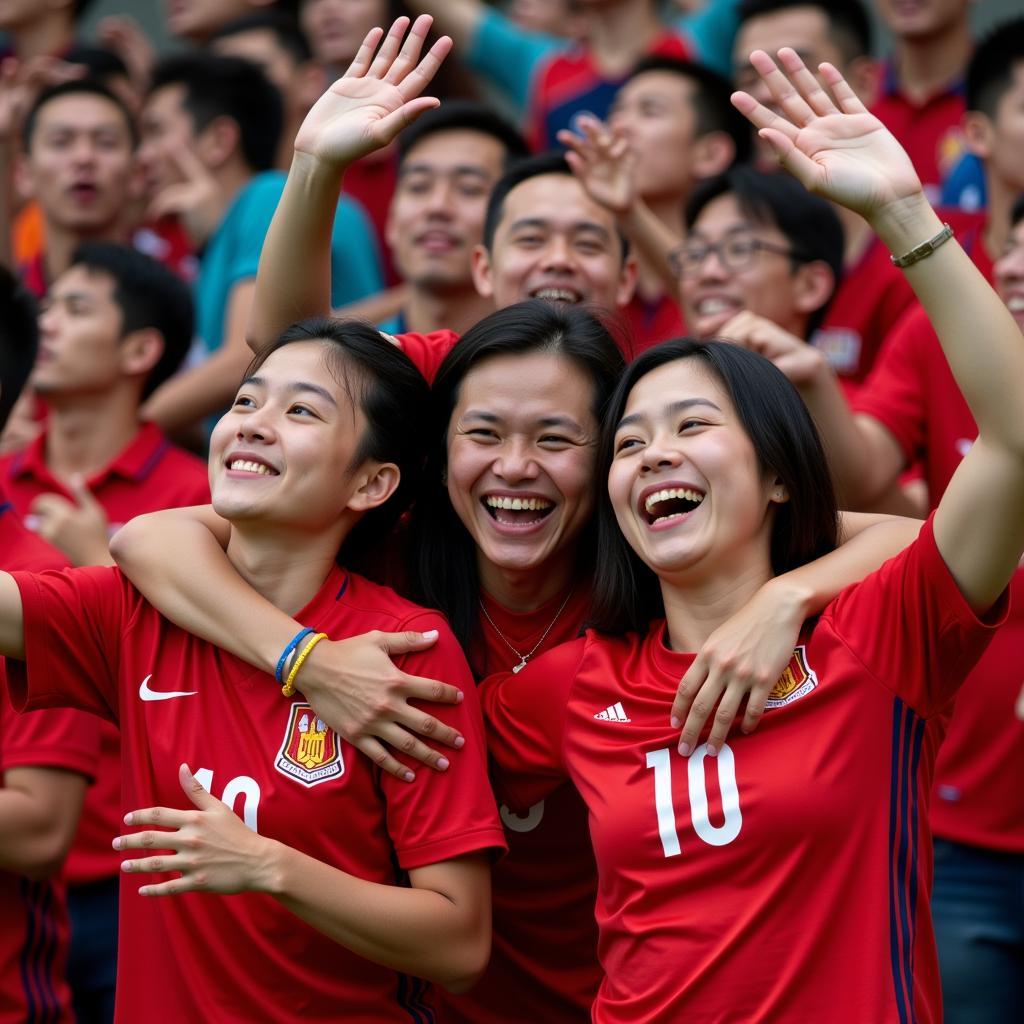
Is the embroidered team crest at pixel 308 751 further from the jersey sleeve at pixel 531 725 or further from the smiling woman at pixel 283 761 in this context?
the jersey sleeve at pixel 531 725

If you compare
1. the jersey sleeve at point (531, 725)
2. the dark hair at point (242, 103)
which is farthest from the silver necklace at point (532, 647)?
the dark hair at point (242, 103)

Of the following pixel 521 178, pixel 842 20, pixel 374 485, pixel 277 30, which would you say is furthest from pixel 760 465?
pixel 277 30

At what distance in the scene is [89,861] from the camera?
444cm

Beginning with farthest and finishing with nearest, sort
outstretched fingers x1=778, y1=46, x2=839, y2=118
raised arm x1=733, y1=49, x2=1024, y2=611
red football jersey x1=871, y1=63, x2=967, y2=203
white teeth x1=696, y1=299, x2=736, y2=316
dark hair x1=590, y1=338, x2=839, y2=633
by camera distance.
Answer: red football jersey x1=871, y1=63, x2=967, y2=203 < white teeth x1=696, y1=299, x2=736, y2=316 < dark hair x1=590, y1=338, x2=839, y2=633 < outstretched fingers x1=778, y1=46, x2=839, y2=118 < raised arm x1=733, y1=49, x2=1024, y2=611

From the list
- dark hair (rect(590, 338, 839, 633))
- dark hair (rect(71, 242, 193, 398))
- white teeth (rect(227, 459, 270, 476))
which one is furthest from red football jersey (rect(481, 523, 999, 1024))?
dark hair (rect(71, 242, 193, 398))

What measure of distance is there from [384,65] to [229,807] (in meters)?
1.48

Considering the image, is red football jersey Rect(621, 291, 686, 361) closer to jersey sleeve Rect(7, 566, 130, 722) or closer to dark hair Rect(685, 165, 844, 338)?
dark hair Rect(685, 165, 844, 338)

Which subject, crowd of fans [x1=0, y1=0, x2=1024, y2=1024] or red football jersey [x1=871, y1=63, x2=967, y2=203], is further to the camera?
red football jersey [x1=871, y1=63, x2=967, y2=203]

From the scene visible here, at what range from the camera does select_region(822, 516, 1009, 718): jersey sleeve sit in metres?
2.80

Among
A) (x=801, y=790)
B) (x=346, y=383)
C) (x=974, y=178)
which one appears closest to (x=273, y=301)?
(x=346, y=383)

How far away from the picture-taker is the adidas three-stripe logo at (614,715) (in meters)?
3.06

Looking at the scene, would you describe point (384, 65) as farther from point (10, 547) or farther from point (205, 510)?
point (10, 547)

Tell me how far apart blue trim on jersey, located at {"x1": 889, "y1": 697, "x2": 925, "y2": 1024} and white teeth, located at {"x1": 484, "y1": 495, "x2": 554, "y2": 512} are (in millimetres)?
832

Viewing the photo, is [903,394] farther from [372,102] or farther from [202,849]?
[202,849]
